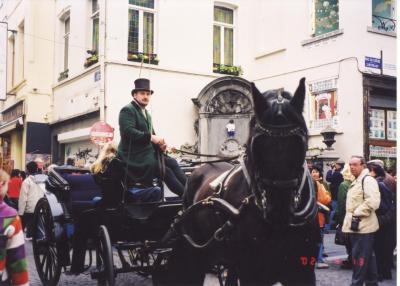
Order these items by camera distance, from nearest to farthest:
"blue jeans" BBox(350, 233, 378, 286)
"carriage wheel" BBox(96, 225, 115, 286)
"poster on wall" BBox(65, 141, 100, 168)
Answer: "carriage wheel" BBox(96, 225, 115, 286) < "blue jeans" BBox(350, 233, 378, 286) < "poster on wall" BBox(65, 141, 100, 168)

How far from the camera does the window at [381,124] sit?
49.5 ft

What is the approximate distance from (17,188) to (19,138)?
33.9ft

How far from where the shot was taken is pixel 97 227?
5633 millimetres

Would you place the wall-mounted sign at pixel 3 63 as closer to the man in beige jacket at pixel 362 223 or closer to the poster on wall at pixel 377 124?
the poster on wall at pixel 377 124

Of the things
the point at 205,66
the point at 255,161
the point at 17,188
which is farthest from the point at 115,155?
the point at 205,66

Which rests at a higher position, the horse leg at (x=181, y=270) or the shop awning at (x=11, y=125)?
the shop awning at (x=11, y=125)

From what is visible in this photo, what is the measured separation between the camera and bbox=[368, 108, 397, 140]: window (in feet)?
49.5

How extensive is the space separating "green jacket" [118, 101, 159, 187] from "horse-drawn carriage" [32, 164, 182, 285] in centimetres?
31

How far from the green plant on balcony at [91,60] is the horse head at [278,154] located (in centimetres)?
1361

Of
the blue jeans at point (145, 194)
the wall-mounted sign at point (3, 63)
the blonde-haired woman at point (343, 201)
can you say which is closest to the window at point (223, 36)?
the wall-mounted sign at point (3, 63)

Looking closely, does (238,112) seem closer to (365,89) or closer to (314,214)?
(365,89)

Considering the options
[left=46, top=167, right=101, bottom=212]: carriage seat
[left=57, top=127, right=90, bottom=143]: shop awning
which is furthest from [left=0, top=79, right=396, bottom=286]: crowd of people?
[left=57, top=127, right=90, bottom=143]: shop awning

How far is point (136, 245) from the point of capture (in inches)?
209

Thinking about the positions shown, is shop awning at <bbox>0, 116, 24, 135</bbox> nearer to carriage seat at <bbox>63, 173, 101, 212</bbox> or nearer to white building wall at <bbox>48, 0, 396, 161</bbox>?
white building wall at <bbox>48, 0, 396, 161</bbox>
